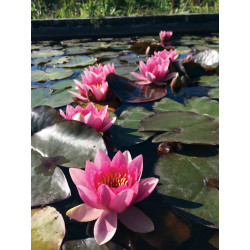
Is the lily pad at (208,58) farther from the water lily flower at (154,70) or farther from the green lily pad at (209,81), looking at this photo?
the water lily flower at (154,70)

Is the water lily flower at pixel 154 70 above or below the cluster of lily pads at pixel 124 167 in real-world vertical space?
above

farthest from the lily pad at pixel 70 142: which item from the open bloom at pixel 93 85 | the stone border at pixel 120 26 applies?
the stone border at pixel 120 26

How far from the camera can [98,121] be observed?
0.96m

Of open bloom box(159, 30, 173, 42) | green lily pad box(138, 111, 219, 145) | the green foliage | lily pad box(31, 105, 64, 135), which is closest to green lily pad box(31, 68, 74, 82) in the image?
lily pad box(31, 105, 64, 135)

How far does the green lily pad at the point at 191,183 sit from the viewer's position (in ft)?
2.15

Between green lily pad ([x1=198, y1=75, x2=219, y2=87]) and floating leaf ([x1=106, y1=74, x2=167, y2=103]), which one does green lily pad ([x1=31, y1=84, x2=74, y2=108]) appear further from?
green lily pad ([x1=198, y1=75, x2=219, y2=87])

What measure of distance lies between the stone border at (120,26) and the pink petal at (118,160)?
4388 millimetres

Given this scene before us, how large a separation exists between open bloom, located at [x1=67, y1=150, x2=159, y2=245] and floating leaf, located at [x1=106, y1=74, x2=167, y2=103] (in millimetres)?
804

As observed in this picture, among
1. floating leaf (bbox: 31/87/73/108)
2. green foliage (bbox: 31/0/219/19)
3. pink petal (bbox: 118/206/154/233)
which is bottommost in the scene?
pink petal (bbox: 118/206/154/233)

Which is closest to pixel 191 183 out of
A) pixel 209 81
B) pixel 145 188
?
pixel 145 188

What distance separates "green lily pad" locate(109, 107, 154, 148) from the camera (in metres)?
1.00

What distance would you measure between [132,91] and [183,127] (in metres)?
0.63
